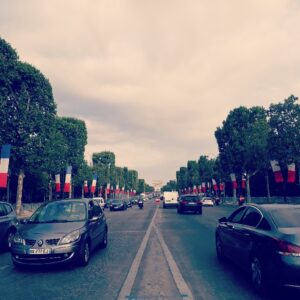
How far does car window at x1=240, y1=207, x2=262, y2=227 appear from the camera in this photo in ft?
23.5

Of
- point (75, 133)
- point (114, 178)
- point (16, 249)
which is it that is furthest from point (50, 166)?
point (114, 178)

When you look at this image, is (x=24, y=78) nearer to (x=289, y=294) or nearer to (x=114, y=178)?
(x=289, y=294)

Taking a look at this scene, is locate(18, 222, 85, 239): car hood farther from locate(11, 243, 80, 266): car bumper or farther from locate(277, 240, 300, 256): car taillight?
locate(277, 240, 300, 256): car taillight

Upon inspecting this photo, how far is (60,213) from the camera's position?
1014 cm

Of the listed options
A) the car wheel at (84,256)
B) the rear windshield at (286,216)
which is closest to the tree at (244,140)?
the car wheel at (84,256)

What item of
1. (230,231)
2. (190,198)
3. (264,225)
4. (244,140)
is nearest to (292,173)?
(190,198)

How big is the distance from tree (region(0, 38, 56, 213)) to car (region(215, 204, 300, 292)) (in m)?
26.0

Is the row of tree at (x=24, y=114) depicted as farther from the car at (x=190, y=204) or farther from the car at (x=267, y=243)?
the car at (x=267, y=243)

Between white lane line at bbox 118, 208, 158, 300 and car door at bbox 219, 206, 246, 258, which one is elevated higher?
car door at bbox 219, 206, 246, 258

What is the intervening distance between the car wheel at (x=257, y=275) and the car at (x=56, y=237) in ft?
12.8

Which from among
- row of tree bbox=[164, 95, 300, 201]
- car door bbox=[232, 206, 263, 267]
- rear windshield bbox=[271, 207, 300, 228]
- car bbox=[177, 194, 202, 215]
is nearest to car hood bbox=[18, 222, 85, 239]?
car door bbox=[232, 206, 263, 267]

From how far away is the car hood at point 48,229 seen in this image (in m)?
8.52

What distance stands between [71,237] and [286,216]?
461 centimetres

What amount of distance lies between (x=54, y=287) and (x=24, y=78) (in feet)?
94.2
